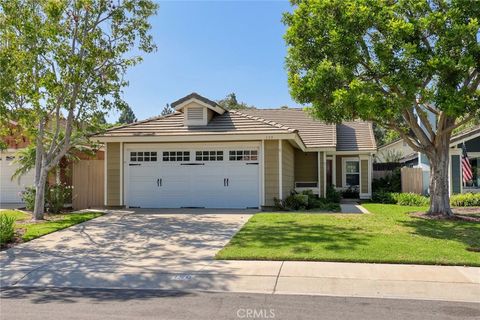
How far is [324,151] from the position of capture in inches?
907

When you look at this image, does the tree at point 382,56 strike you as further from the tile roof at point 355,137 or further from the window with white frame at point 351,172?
the window with white frame at point 351,172

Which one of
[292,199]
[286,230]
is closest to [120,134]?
[292,199]

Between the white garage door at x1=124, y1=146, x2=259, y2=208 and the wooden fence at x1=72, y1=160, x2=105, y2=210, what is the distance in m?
1.89

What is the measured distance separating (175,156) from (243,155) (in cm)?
273

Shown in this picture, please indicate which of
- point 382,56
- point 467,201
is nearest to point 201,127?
point 382,56

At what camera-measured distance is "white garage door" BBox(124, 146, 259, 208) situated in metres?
17.8

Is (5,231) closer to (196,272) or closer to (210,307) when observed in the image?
(196,272)

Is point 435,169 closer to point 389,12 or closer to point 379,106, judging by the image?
point 379,106

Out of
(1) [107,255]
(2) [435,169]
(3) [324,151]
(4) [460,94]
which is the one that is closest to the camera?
(1) [107,255]

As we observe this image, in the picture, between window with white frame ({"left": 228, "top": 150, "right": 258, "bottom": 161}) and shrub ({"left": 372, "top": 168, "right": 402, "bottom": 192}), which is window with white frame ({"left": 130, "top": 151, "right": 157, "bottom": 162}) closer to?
window with white frame ({"left": 228, "top": 150, "right": 258, "bottom": 161})

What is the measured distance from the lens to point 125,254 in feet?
33.3

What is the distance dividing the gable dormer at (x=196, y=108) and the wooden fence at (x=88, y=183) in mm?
4343

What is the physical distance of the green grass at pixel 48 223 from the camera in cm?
1239

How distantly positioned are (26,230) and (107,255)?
4.16 metres
